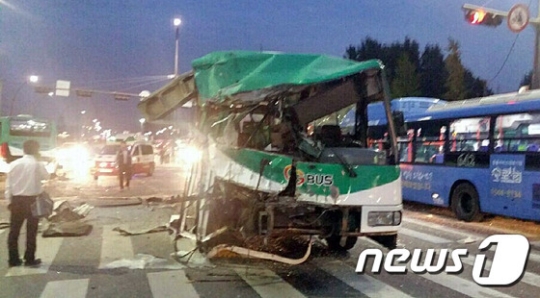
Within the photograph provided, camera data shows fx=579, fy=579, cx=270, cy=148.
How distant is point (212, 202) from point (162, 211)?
657cm

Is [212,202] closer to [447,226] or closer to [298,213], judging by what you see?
[298,213]

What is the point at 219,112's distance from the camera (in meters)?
9.30

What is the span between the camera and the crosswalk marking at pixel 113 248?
29.9ft

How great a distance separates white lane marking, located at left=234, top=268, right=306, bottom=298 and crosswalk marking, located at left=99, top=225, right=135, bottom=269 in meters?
2.03

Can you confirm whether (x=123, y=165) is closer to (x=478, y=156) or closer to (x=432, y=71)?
(x=478, y=156)

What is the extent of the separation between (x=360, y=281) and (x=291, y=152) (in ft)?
6.65

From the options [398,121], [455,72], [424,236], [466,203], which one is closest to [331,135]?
[398,121]

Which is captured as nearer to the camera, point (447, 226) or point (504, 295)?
point (504, 295)

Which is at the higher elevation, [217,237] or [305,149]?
[305,149]

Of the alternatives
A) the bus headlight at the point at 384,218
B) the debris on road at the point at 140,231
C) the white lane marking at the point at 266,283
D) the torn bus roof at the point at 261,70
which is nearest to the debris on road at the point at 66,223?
the debris on road at the point at 140,231

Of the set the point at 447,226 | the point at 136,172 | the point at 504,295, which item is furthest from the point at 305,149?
the point at 136,172

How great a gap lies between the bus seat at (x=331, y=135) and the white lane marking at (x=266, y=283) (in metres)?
2.09

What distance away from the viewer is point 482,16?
17.6m

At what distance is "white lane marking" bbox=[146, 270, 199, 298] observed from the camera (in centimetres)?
713
